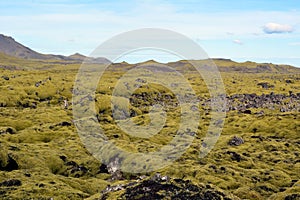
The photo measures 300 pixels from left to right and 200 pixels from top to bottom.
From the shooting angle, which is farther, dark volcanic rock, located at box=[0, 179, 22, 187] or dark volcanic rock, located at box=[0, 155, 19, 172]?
dark volcanic rock, located at box=[0, 155, 19, 172]

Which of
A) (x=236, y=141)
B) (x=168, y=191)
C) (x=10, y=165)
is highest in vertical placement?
(x=168, y=191)

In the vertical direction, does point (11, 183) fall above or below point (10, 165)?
above

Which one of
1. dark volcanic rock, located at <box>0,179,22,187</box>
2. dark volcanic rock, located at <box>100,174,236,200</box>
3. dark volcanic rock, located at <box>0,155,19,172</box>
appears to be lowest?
dark volcanic rock, located at <box>0,155,19,172</box>

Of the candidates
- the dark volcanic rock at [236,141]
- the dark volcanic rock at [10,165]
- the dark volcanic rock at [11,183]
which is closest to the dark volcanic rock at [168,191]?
the dark volcanic rock at [11,183]

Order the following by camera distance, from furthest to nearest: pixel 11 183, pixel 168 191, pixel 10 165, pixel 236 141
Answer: pixel 236 141
pixel 10 165
pixel 11 183
pixel 168 191

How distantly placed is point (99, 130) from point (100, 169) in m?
52.5

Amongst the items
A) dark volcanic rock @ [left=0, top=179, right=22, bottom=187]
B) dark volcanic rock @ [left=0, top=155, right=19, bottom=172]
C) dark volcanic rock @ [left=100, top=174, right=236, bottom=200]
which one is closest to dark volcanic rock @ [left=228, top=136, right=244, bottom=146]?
dark volcanic rock @ [left=0, top=155, right=19, bottom=172]

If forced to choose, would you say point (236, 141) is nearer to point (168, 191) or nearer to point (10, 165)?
point (10, 165)

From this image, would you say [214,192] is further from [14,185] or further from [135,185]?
[14,185]

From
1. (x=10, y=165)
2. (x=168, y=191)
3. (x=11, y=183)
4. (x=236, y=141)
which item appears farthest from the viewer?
(x=236, y=141)

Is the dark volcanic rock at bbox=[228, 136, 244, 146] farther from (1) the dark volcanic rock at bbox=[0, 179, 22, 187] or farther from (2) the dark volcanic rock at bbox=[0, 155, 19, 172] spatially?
(1) the dark volcanic rock at bbox=[0, 179, 22, 187]

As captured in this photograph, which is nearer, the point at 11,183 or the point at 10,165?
the point at 11,183

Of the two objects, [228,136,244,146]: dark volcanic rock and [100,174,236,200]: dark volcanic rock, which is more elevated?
[100,174,236,200]: dark volcanic rock

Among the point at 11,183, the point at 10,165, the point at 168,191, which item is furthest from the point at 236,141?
the point at 168,191
